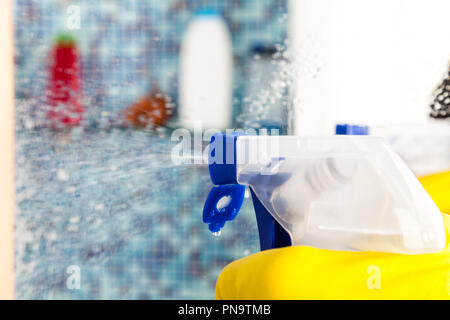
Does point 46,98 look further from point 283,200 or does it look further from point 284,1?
point 283,200

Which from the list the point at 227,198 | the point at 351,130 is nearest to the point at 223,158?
the point at 227,198

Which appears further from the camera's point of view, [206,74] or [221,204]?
[206,74]

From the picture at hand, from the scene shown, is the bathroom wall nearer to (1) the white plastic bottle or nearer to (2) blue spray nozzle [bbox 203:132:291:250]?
(1) the white plastic bottle

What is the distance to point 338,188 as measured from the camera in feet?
1.65

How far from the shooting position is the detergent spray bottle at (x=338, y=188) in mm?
478

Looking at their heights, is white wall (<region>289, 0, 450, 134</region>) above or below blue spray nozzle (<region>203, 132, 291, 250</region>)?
above

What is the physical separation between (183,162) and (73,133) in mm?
361

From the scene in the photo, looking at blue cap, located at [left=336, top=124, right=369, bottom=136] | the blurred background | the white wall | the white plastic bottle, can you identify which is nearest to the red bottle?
the blurred background

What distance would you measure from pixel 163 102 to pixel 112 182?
30 centimetres

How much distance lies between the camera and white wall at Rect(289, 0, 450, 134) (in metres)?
1.27

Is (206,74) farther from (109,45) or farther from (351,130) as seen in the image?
(351,130)

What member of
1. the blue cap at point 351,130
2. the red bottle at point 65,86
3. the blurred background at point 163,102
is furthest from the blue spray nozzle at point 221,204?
the red bottle at point 65,86

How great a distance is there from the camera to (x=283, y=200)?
1.73ft

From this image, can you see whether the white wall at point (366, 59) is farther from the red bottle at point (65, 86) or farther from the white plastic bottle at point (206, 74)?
the red bottle at point (65, 86)
